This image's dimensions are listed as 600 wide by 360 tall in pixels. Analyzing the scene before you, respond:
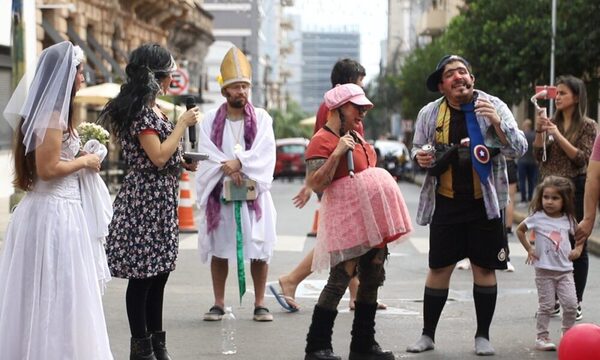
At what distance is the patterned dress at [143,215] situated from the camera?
754 centimetres

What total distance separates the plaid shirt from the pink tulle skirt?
0.51 meters

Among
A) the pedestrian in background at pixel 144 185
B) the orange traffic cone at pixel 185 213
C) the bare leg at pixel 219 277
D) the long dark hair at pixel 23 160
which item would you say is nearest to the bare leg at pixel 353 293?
the bare leg at pixel 219 277

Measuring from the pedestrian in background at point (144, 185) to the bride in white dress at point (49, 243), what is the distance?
2.61ft

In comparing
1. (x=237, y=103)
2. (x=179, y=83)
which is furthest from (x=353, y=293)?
(x=179, y=83)

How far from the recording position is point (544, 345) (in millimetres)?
8523

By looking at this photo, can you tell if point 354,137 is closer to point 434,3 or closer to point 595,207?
point 595,207

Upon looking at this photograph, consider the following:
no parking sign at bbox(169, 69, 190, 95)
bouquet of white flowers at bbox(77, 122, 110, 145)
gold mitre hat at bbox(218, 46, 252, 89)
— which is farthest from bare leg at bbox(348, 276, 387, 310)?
no parking sign at bbox(169, 69, 190, 95)

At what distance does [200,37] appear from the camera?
208ft

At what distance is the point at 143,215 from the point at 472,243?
2.21 meters

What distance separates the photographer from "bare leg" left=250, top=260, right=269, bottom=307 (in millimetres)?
9789

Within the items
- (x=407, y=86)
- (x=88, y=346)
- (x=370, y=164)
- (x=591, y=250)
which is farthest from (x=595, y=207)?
(x=407, y=86)

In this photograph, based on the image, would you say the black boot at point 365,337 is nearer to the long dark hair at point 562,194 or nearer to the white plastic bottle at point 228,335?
the white plastic bottle at point 228,335

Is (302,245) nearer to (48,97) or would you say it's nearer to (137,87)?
(137,87)

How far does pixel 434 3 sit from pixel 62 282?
68.9 metres
